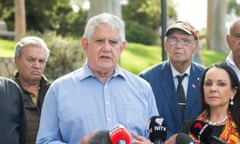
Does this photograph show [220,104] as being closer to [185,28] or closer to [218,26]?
[185,28]

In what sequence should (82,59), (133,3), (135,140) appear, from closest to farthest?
(135,140) < (82,59) < (133,3)

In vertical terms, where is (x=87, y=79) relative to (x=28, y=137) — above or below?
above

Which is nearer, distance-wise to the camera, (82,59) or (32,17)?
(82,59)

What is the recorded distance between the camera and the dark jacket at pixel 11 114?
4609 millimetres

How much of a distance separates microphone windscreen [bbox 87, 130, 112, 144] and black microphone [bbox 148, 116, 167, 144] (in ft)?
1.35

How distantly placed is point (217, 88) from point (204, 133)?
0.53 meters

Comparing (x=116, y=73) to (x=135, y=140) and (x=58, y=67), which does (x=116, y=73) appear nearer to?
(x=135, y=140)

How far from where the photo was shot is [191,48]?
17.4ft

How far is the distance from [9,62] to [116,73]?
25.7 feet

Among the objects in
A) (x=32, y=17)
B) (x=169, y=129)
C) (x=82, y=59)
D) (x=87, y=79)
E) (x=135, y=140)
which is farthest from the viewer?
(x=32, y=17)

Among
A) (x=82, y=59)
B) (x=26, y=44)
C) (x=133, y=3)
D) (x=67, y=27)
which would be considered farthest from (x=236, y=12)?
(x=26, y=44)

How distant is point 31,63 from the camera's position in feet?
18.6

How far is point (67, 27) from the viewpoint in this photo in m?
34.3

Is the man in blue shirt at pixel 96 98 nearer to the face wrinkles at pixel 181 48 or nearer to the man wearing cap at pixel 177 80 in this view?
the man wearing cap at pixel 177 80
